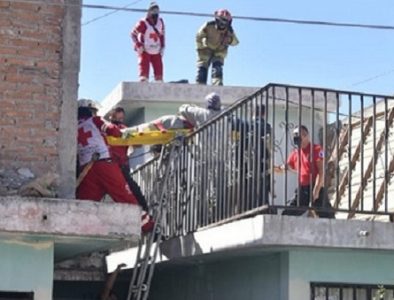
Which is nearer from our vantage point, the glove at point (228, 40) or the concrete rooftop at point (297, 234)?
the concrete rooftop at point (297, 234)

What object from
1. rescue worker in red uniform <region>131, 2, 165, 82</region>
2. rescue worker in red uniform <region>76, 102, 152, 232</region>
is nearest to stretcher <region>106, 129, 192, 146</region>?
rescue worker in red uniform <region>76, 102, 152, 232</region>

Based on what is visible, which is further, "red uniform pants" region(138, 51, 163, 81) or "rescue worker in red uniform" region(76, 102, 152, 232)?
"red uniform pants" region(138, 51, 163, 81)

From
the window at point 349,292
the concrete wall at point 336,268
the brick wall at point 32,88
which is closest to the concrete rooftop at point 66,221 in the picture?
the brick wall at point 32,88

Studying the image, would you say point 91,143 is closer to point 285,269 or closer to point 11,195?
point 11,195

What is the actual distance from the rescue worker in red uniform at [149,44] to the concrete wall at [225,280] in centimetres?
309

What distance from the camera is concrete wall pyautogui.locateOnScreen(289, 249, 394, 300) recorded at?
8.43 m

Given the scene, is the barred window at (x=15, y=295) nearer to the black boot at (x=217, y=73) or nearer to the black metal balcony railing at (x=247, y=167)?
the black metal balcony railing at (x=247, y=167)

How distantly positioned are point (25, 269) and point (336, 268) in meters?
2.87

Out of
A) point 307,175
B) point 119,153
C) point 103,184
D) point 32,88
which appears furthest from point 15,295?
point 307,175

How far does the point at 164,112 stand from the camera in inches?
534

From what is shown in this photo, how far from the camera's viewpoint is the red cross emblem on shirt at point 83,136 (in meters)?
8.67

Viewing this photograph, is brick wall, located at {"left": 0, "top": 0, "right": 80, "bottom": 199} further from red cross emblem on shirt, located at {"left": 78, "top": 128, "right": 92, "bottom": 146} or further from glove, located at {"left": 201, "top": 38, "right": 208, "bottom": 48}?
glove, located at {"left": 201, "top": 38, "right": 208, "bottom": 48}

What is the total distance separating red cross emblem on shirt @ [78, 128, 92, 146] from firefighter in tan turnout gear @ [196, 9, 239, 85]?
18.5 ft

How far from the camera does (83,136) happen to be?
8.68m
